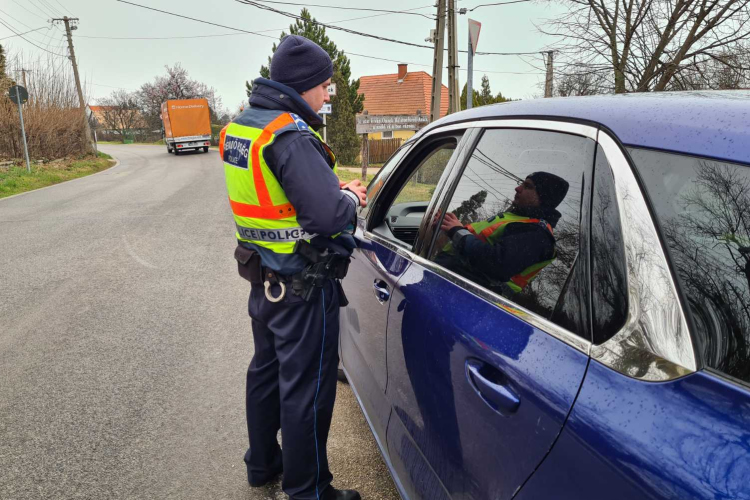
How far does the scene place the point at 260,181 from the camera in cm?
198

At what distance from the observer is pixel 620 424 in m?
1.01

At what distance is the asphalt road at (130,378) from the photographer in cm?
258

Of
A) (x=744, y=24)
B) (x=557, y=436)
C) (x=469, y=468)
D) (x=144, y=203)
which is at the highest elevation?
(x=744, y=24)

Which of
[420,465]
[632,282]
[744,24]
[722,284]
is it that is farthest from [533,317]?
[744,24]

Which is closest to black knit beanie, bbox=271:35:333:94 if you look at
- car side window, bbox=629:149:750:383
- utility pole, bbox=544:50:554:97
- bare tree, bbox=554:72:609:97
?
car side window, bbox=629:149:750:383

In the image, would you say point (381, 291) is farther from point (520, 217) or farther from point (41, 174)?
point (41, 174)

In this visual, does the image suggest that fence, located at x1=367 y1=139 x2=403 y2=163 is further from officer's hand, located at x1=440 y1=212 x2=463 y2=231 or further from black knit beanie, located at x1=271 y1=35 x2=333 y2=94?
officer's hand, located at x1=440 y1=212 x2=463 y2=231

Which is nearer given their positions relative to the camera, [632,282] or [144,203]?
[632,282]

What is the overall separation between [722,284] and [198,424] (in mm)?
2738

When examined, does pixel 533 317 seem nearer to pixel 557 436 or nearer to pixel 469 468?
pixel 557 436

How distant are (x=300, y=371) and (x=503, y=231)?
3.16 feet

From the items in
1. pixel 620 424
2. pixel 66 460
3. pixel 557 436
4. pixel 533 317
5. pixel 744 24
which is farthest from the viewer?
pixel 744 24

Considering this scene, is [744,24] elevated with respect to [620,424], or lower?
elevated

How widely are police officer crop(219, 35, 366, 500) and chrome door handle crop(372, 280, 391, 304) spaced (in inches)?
5.8
